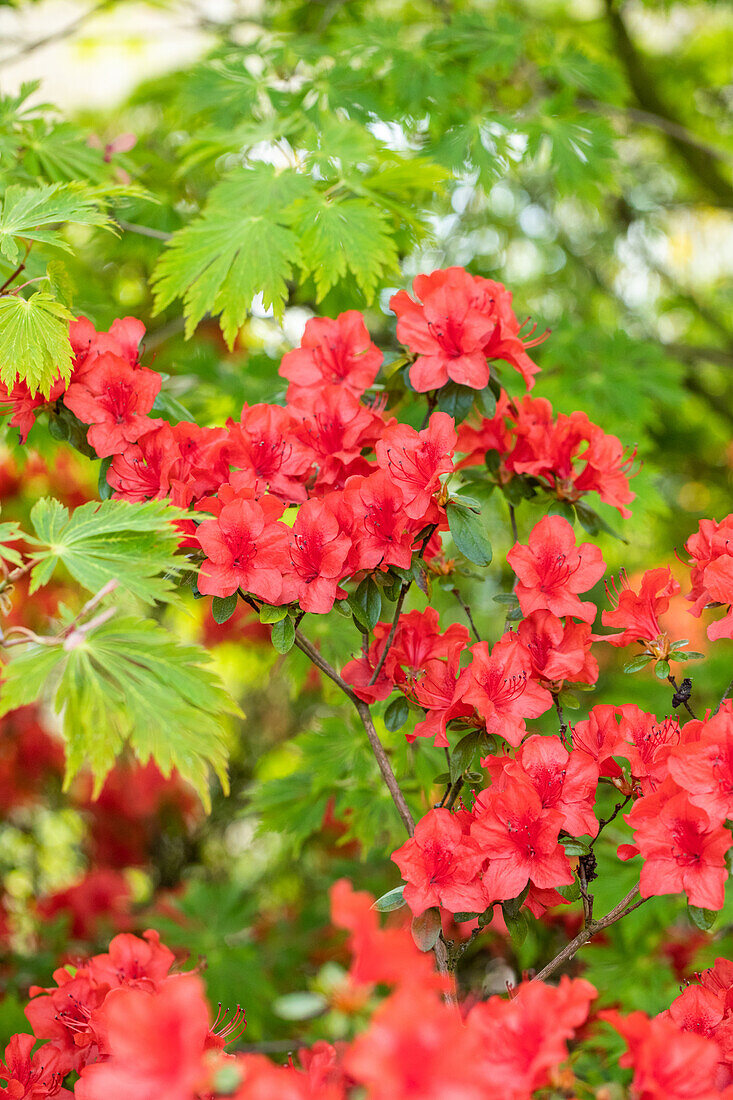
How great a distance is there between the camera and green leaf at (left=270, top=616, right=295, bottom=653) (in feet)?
3.53

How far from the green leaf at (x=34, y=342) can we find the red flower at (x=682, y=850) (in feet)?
2.90

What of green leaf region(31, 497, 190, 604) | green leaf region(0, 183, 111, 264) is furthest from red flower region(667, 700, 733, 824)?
green leaf region(0, 183, 111, 264)

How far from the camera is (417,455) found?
3.65 ft

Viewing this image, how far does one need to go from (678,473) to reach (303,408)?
105 inches

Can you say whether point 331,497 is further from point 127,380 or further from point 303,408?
point 127,380

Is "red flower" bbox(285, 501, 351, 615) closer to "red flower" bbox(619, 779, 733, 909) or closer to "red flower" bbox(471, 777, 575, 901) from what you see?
"red flower" bbox(471, 777, 575, 901)

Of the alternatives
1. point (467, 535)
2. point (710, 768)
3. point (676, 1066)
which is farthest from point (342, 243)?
point (676, 1066)

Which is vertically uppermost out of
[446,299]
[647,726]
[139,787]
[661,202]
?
[446,299]

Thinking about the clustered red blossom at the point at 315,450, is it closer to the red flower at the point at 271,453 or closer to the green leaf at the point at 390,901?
the red flower at the point at 271,453

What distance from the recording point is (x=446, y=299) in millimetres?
1220

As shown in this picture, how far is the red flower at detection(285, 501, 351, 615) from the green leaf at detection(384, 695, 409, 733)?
170 mm

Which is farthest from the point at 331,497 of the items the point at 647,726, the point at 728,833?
the point at 728,833

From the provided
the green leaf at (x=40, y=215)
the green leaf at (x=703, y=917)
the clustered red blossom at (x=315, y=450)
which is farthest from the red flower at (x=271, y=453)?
the green leaf at (x=703, y=917)

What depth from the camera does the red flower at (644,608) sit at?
45.6 inches
